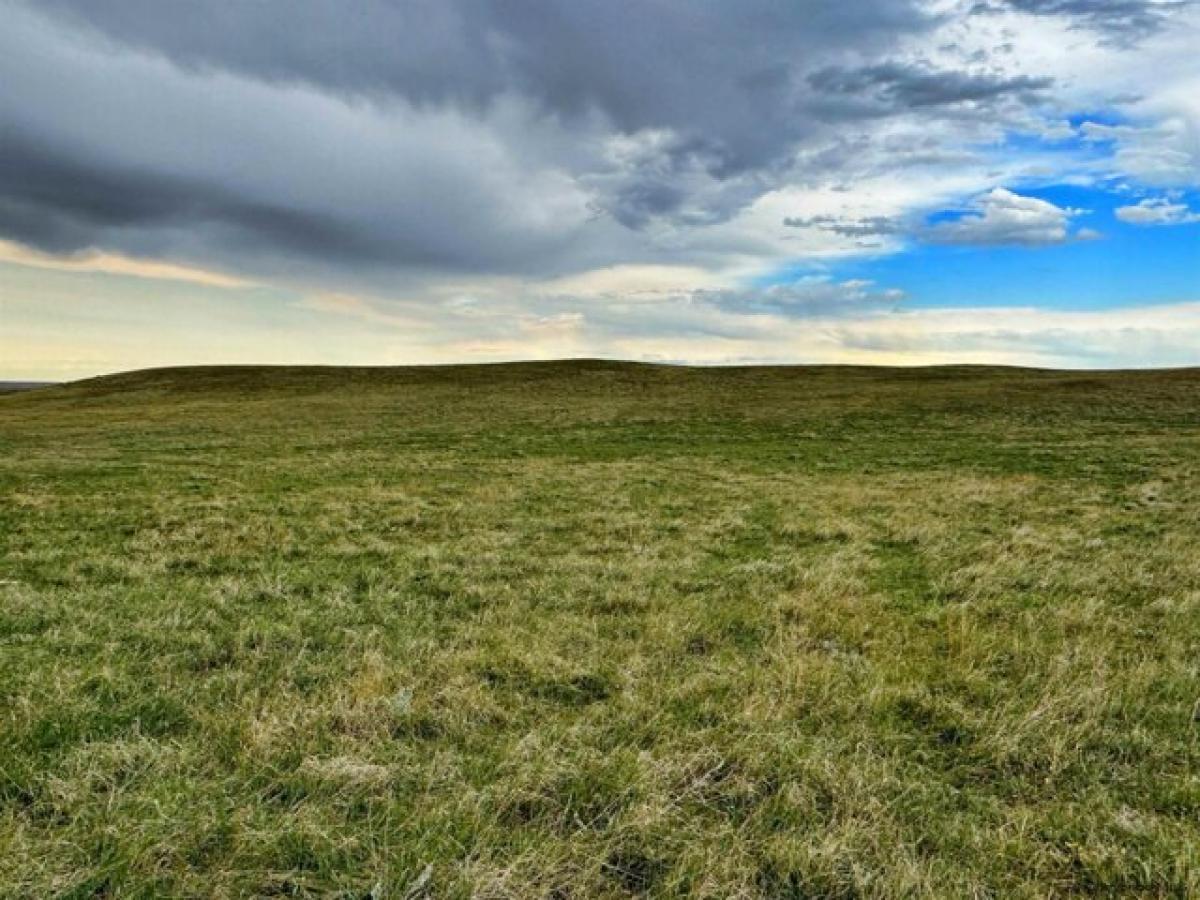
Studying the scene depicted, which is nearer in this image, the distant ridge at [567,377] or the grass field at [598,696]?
the grass field at [598,696]

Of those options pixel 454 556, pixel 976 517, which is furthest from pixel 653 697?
pixel 976 517

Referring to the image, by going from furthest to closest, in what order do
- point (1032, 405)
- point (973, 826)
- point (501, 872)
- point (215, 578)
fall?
1. point (1032, 405)
2. point (215, 578)
3. point (973, 826)
4. point (501, 872)

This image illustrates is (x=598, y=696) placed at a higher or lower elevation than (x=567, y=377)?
lower

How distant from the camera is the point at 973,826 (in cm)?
468

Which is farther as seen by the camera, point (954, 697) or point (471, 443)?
point (471, 443)

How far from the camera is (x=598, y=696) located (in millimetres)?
6844

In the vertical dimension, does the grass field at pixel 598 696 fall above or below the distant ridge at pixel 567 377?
below

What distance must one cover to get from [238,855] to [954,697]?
5682 mm

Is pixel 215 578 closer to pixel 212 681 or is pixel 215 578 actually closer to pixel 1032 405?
pixel 212 681

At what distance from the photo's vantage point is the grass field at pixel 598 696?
433 cm

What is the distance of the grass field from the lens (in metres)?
4.33

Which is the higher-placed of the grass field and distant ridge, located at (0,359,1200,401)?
distant ridge, located at (0,359,1200,401)

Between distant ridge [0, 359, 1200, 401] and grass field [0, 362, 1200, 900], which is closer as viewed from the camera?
grass field [0, 362, 1200, 900]

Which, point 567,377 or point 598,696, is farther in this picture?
point 567,377
